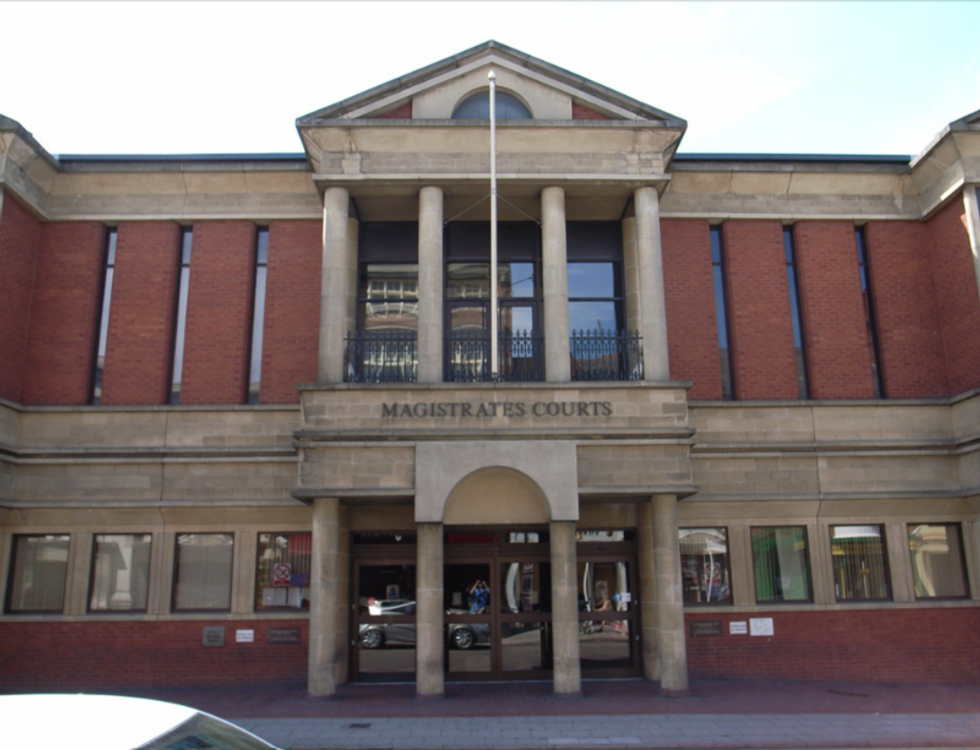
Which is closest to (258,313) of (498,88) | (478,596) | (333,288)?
(333,288)

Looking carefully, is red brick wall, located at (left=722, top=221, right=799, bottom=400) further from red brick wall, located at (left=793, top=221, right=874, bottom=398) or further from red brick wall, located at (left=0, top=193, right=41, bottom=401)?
red brick wall, located at (left=0, top=193, right=41, bottom=401)

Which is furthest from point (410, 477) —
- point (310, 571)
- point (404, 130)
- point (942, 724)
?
point (942, 724)

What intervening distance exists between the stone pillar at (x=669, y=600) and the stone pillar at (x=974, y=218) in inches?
316

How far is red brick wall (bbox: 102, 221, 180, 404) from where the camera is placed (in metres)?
17.0

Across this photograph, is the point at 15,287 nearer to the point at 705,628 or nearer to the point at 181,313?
the point at 181,313

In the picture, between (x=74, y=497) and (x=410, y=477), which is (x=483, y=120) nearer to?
(x=410, y=477)

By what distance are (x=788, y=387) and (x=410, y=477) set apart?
848cm

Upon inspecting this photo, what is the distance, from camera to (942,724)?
12195mm

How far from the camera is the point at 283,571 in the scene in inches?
642

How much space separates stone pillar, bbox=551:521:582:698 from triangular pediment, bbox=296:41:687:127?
8.51m

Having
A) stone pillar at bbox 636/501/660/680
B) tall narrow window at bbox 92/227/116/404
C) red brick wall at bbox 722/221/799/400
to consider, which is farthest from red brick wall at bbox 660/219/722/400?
tall narrow window at bbox 92/227/116/404

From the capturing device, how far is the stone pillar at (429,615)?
14234 millimetres

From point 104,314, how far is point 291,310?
165 inches

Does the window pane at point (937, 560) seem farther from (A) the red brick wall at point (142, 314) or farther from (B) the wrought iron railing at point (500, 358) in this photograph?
(A) the red brick wall at point (142, 314)
